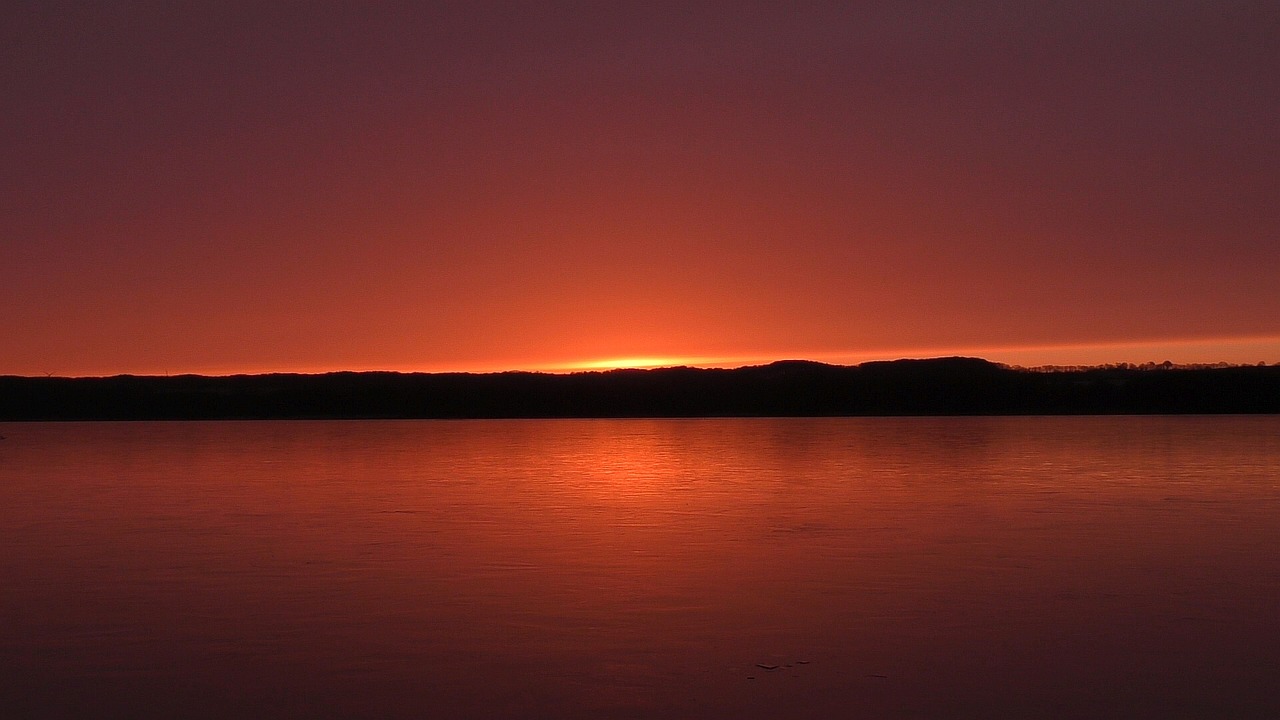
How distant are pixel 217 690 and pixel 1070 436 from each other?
6345cm

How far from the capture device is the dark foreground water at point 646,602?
10094mm

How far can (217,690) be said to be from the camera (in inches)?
402

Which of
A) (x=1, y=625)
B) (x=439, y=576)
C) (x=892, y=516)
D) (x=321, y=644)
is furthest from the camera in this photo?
(x=892, y=516)

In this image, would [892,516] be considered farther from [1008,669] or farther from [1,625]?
[1,625]

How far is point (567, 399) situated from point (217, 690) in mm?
146784

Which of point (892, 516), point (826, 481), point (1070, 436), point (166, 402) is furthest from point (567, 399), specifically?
point (892, 516)

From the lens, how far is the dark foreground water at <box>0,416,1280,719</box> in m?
10.1

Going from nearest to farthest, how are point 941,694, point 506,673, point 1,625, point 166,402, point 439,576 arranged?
1. point 941,694
2. point 506,673
3. point 1,625
4. point 439,576
5. point 166,402

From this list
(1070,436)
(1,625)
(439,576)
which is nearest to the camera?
(1,625)

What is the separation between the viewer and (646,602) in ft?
46.3

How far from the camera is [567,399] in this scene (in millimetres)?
156875

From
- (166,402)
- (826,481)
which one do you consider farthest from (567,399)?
(826,481)

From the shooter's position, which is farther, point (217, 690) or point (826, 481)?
point (826, 481)

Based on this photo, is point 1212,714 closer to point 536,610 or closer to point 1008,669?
point 1008,669
